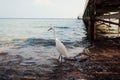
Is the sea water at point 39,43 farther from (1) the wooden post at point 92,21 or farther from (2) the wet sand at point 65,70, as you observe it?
(2) the wet sand at point 65,70

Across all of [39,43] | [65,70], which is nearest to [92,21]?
[39,43]

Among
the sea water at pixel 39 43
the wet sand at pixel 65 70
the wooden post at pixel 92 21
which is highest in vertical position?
the wooden post at pixel 92 21

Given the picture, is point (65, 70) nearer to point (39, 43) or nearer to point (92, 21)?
point (92, 21)

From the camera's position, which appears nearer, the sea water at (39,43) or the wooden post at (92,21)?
the sea water at (39,43)

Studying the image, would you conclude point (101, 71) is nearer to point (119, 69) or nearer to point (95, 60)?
point (119, 69)

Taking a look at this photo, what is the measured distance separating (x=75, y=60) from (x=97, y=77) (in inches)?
82.6

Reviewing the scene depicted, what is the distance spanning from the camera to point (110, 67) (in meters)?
5.92

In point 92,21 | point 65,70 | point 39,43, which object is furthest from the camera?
point 39,43

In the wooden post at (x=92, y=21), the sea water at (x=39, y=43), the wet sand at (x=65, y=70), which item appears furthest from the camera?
the wooden post at (x=92, y=21)

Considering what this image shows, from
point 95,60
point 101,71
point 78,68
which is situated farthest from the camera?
point 95,60

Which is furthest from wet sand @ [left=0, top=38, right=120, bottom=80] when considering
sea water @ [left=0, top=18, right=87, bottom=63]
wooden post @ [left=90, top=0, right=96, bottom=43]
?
wooden post @ [left=90, top=0, right=96, bottom=43]

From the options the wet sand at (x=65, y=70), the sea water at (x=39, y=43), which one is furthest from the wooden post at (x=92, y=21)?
the wet sand at (x=65, y=70)

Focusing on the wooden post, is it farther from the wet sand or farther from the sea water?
the wet sand

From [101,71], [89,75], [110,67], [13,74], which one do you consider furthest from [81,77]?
[13,74]
